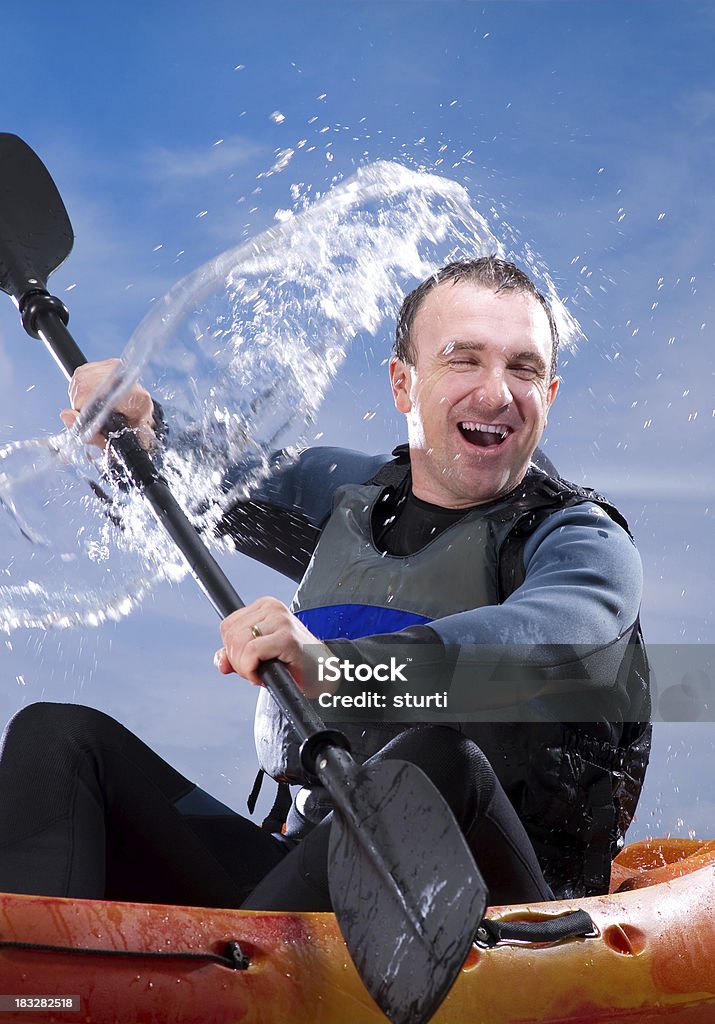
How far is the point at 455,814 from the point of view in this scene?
0.89 metres

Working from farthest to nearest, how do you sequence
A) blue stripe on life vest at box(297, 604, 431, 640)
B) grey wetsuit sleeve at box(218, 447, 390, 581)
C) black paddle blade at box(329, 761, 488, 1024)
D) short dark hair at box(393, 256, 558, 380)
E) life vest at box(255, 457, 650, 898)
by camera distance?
grey wetsuit sleeve at box(218, 447, 390, 581) → short dark hair at box(393, 256, 558, 380) → blue stripe on life vest at box(297, 604, 431, 640) → life vest at box(255, 457, 650, 898) → black paddle blade at box(329, 761, 488, 1024)

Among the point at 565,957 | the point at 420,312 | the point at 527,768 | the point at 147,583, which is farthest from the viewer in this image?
the point at 147,583

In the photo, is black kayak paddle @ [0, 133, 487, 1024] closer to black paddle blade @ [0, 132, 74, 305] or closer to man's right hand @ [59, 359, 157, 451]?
man's right hand @ [59, 359, 157, 451]

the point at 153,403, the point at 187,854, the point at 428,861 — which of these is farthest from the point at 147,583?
the point at 428,861

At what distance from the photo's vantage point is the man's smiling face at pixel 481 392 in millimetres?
1223

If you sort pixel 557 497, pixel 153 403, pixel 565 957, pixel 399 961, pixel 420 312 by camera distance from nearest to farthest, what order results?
pixel 399 961 < pixel 565 957 < pixel 557 497 < pixel 420 312 < pixel 153 403

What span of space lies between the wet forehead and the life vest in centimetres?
15

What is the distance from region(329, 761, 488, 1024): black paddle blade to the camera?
0.74 m

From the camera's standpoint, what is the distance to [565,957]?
2.92ft

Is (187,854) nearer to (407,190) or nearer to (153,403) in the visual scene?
(153,403)

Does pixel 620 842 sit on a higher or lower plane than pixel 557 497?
lower

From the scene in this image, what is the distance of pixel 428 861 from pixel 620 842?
37 centimetres

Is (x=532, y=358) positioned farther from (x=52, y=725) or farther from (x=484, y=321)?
(x=52, y=725)

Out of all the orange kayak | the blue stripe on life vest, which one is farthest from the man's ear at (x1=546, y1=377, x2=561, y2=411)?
the orange kayak
